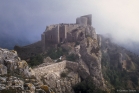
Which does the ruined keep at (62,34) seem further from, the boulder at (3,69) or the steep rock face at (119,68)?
the boulder at (3,69)

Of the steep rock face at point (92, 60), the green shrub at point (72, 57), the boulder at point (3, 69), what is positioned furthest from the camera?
the green shrub at point (72, 57)

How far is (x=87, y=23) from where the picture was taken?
50.7 metres

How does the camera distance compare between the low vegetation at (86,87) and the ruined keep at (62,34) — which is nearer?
the low vegetation at (86,87)

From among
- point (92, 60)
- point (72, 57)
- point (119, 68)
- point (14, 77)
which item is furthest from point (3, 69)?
point (119, 68)

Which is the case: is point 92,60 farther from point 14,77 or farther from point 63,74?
point 14,77

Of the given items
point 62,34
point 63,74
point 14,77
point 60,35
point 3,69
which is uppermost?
point 62,34

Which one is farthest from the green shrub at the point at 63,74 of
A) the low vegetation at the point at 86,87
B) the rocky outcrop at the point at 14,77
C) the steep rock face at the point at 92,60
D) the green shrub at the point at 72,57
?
the rocky outcrop at the point at 14,77

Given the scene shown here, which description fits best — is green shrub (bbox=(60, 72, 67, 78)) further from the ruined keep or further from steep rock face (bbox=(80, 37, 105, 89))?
the ruined keep

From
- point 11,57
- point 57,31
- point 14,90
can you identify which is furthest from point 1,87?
point 57,31

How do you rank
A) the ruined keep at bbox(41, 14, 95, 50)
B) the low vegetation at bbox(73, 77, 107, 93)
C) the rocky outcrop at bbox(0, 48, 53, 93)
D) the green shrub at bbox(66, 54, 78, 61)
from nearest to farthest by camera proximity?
the rocky outcrop at bbox(0, 48, 53, 93) → the low vegetation at bbox(73, 77, 107, 93) → the green shrub at bbox(66, 54, 78, 61) → the ruined keep at bbox(41, 14, 95, 50)

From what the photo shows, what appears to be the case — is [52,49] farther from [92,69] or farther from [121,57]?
[121,57]

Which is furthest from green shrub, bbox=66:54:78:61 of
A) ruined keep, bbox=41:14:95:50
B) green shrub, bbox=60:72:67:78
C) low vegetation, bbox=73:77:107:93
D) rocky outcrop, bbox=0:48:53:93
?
rocky outcrop, bbox=0:48:53:93

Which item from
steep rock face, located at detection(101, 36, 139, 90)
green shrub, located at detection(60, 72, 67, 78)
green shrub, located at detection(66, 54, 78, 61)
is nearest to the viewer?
green shrub, located at detection(60, 72, 67, 78)

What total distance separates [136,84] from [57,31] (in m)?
24.8
